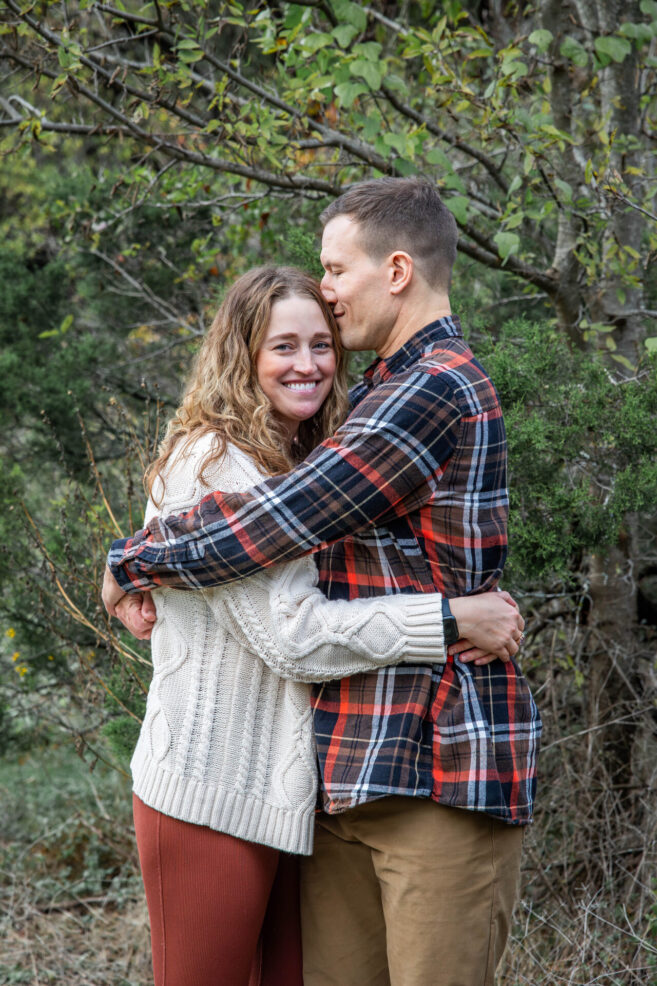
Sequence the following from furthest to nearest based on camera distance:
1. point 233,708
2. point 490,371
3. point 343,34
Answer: point 343,34
point 490,371
point 233,708

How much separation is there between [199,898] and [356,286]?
138 centimetres

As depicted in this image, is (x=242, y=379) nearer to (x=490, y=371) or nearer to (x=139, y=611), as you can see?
(x=139, y=611)

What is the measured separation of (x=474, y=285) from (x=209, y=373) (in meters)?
2.89

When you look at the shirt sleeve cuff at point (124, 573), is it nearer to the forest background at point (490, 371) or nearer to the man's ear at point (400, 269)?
the man's ear at point (400, 269)

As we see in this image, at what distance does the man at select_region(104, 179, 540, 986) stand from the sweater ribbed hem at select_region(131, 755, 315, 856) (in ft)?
0.32

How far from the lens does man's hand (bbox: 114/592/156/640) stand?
6.81 feet

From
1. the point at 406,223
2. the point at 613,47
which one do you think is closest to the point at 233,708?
the point at 406,223

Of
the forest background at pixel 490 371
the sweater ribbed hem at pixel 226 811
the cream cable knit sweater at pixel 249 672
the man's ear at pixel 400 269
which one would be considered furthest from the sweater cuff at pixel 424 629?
the forest background at pixel 490 371

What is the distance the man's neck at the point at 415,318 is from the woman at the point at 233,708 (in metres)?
0.35

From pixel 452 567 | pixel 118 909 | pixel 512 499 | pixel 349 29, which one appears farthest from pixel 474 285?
pixel 118 909

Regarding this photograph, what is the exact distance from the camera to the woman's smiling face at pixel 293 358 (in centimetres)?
216

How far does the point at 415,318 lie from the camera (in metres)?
2.07

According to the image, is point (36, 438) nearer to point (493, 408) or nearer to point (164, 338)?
point (164, 338)

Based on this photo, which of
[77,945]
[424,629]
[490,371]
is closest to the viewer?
[424,629]
